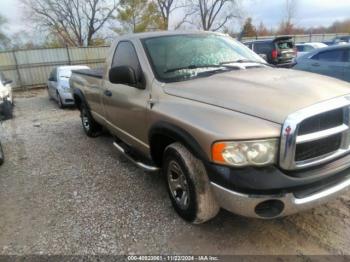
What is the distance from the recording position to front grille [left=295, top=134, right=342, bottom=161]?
7.38ft

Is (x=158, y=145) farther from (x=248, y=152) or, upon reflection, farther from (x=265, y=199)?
(x=265, y=199)

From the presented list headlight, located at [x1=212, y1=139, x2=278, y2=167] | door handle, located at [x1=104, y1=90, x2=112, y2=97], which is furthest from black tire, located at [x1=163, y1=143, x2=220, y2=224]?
door handle, located at [x1=104, y1=90, x2=112, y2=97]

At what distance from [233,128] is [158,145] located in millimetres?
1182

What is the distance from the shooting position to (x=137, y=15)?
95.6 ft

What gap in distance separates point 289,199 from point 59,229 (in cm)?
230

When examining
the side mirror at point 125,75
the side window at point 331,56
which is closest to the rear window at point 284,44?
the side window at point 331,56

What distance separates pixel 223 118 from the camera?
2.35 meters

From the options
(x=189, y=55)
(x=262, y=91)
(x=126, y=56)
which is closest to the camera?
(x=262, y=91)

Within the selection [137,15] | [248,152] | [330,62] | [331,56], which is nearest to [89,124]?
[248,152]

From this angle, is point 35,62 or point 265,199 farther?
point 35,62

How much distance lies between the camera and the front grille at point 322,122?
2215 millimetres

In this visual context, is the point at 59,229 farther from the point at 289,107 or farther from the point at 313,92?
the point at 313,92

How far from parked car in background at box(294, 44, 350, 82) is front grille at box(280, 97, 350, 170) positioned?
5659 mm

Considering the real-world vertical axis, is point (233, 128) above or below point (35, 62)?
above
